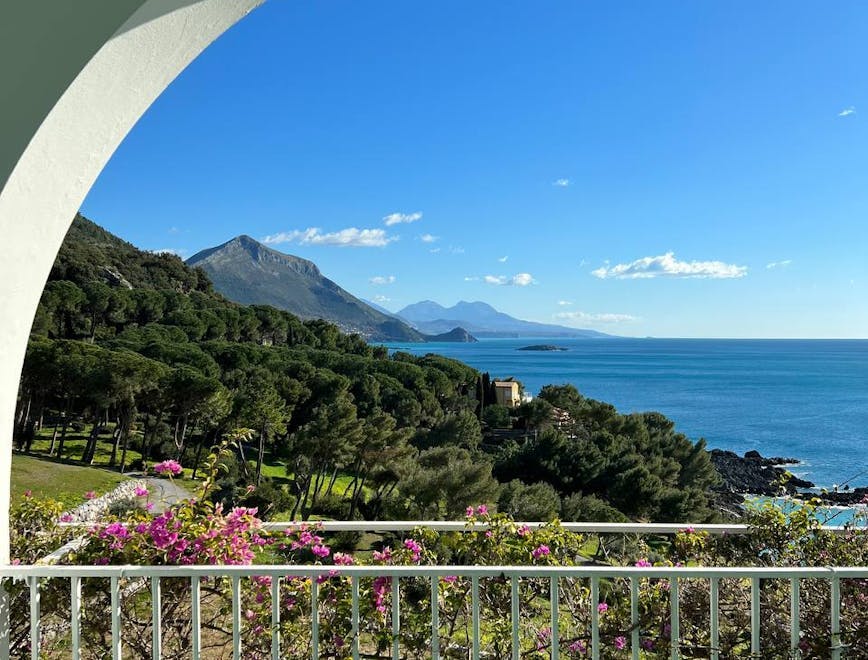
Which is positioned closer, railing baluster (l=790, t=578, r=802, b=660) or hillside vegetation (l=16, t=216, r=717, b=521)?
railing baluster (l=790, t=578, r=802, b=660)

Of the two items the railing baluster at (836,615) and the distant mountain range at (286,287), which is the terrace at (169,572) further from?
the distant mountain range at (286,287)

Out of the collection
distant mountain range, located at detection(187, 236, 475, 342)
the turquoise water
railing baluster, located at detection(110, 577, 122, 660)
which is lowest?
the turquoise water

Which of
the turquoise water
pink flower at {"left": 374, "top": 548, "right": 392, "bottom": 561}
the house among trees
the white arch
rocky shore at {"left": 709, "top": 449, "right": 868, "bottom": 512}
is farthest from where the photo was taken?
the house among trees

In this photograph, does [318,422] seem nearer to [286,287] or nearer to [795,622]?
[795,622]

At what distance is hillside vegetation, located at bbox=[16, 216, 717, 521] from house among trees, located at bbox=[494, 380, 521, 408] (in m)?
1.06

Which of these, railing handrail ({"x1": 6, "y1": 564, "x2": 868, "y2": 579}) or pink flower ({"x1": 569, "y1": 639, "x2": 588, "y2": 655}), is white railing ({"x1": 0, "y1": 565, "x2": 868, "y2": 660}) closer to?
railing handrail ({"x1": 6, "y1": 564, "x2": 868, "y2": 579})

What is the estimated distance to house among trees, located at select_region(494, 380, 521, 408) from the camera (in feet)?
127

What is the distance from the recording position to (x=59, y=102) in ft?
4.97

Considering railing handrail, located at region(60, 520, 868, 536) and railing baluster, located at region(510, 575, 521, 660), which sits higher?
railing handrail, located at region(60, 520, 868, 536)

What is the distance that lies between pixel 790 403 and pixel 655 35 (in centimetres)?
5446

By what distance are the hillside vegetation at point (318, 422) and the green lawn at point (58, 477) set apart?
1984mm

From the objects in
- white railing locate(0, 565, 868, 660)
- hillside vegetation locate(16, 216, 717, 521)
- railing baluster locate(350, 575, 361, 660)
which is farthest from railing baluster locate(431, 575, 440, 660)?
hillside vegetation locate(16, 216, 717, 521)

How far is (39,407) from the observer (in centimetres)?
2053

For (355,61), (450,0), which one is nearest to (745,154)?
(355,61)
